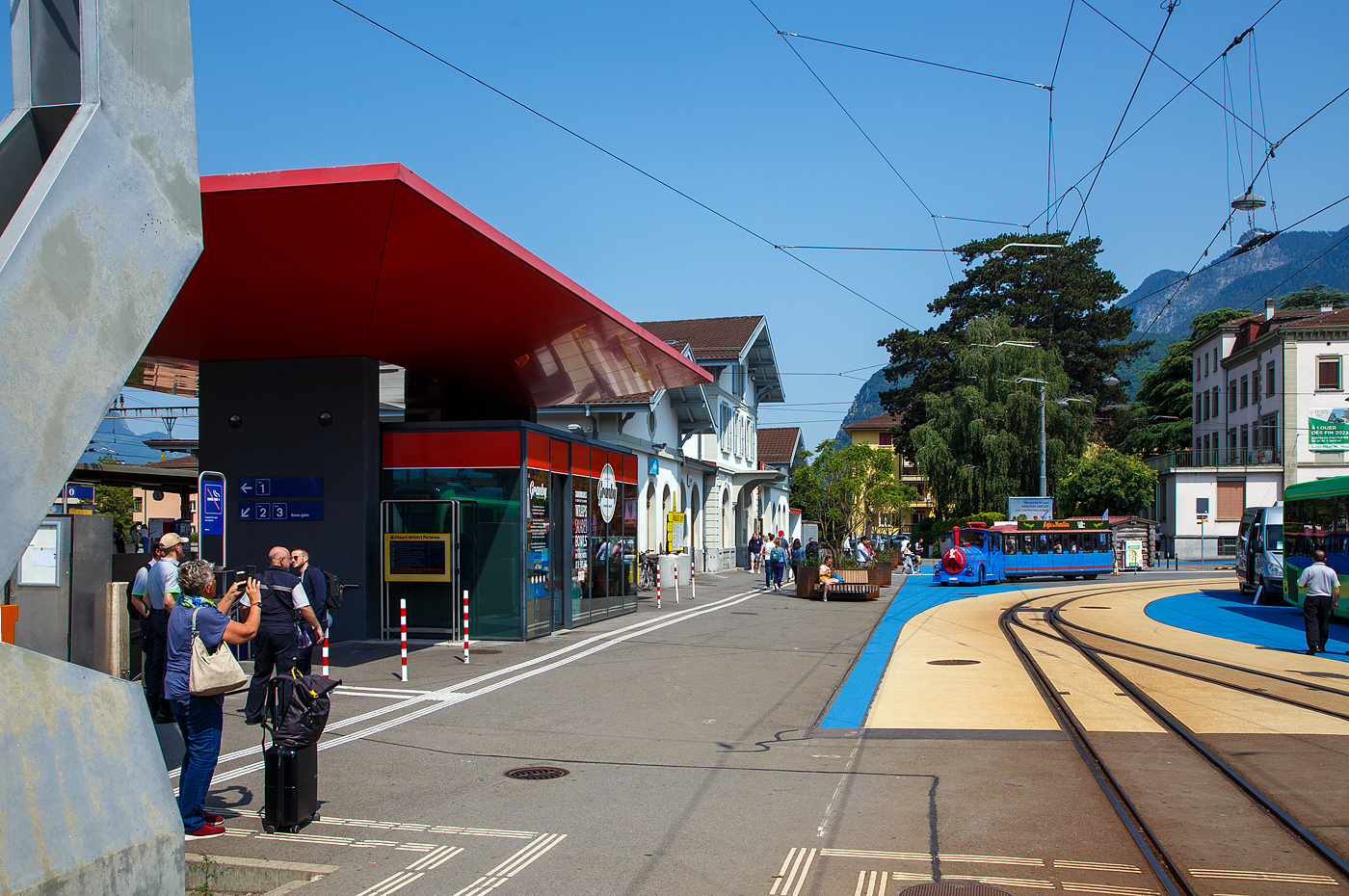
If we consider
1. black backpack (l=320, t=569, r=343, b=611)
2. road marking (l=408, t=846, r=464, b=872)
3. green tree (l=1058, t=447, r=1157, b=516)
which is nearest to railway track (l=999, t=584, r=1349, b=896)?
road marking (l=408, t=846, r=464, b=872)

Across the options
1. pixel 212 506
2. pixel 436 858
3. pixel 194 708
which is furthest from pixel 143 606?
pixel 436 858

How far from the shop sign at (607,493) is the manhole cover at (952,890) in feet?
50.7

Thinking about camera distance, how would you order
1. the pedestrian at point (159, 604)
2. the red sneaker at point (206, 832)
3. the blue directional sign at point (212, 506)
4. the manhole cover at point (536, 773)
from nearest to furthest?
the red sneaker at point (206, 832), the manhole cover at point (536, 773), the pedestrian at point (159, 604), the blue directional sign at point (212, 506)

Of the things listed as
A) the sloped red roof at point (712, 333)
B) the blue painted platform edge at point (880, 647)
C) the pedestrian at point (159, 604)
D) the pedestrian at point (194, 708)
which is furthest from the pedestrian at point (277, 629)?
the sloped red roof at point (712, 333)

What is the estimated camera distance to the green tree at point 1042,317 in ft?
199

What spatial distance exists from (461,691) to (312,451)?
594 cm

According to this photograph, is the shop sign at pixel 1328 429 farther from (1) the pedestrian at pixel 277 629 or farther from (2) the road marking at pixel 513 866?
(2) the road marking at pixel 513 866

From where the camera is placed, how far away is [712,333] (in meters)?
47.2

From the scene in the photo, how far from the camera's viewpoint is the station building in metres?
12.5

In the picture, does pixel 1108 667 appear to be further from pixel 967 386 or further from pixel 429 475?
pixel 967 386

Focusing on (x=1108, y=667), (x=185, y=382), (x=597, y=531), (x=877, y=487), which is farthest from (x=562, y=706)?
(x=877, y=487)

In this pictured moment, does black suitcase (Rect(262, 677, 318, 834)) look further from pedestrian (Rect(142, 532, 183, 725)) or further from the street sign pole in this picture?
the street sign pole

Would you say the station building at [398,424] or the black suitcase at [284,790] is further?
the station building at [398,424]

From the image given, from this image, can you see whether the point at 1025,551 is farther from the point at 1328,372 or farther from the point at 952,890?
the point at 952,890
